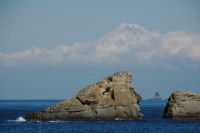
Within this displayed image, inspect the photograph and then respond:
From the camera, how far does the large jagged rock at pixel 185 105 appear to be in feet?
295

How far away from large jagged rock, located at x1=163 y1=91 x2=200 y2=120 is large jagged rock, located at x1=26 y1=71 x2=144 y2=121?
22.4ft

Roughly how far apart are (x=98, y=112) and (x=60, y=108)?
243 inches

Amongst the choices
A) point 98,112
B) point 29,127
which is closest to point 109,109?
point 98,112

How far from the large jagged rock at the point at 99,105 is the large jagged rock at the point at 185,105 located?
22.4ft

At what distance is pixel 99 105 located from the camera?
3401 inches

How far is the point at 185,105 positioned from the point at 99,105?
14.8 m

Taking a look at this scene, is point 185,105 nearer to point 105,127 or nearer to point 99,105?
point 99,105

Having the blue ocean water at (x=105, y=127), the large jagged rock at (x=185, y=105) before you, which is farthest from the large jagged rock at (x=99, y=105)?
the large jagged rock at (x=185, y=105)

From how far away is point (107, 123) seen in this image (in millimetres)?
84125

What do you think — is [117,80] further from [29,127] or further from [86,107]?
[29,127]

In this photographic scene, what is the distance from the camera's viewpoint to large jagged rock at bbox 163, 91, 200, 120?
90000 millimetres

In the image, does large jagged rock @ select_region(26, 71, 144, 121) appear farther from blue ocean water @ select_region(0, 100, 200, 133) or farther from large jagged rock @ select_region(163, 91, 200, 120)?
large jagged rock @ select_region(163, 91, 200, 120)

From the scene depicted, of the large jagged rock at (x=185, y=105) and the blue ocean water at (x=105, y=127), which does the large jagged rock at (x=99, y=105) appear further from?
the large jagged rock at (x=185, y=105)

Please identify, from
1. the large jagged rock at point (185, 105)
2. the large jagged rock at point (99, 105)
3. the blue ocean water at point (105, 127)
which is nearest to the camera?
the blue ocean water at point (105, 127)
